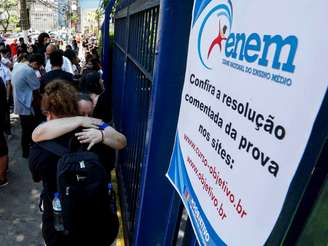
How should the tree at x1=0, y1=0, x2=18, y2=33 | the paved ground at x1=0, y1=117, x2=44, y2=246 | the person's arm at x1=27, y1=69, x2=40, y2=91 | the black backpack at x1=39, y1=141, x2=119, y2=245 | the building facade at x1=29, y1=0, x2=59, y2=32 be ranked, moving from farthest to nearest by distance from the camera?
the building facade at x1=29, y1=0, x2=59, y2=32, the tree at x1=0, y1=0, x2=18, y2=33, the person's arm at x1=27, y1=69, x2=40, y2=91, the paved ground at x1=0, y1=117, x2=44, y2=246, the black backpack at x1=39, y1=141, x2=119, y2=245

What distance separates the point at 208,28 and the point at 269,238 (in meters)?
0.79

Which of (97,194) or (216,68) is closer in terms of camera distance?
(216,68)

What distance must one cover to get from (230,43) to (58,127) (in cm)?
145

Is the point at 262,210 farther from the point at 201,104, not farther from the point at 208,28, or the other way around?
the point at 208,28

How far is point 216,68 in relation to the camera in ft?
3.87

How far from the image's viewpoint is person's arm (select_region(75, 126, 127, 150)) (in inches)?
86.7

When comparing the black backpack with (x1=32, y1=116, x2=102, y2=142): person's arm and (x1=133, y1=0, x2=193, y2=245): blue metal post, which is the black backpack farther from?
(x1=133, y1=0, x2=193, y2=245): blue metal post

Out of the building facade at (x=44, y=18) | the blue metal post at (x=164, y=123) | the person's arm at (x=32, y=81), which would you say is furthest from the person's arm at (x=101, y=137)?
the building facade at (x=44, y=18)

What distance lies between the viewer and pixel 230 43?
1.08 m

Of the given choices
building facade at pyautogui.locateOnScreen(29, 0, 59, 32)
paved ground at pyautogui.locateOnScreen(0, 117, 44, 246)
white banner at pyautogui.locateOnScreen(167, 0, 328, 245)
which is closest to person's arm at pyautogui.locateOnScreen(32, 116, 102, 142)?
white banner at pyautogui.locateOnScreen(167, 0, 328, 245)

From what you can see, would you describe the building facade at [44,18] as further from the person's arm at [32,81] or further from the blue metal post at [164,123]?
the blue metal post at [164,123]

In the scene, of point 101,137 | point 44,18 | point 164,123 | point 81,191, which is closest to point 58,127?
point 101,137

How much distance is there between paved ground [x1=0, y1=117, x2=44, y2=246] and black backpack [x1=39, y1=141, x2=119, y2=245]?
158cm

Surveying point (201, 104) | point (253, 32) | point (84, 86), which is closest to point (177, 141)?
point (201, 104)
